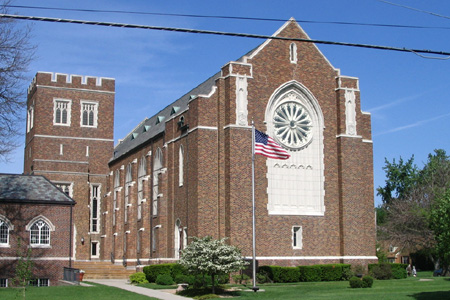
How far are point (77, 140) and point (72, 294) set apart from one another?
108 ft

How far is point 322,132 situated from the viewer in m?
40.6

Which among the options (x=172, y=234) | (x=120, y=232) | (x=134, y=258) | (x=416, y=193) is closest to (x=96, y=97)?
(x=120, y=232)

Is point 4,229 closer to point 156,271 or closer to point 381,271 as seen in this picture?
point 156,271

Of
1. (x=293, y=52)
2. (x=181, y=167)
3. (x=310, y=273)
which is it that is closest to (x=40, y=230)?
(x=181, y=167)

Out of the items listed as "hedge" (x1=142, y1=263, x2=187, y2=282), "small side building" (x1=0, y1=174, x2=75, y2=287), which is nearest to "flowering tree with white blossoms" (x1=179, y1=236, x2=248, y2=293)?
"hedge" (x1=142, y1=263, x2=187, y2=282)

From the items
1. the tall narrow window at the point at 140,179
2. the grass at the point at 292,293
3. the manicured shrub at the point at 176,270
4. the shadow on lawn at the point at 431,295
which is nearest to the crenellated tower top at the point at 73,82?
the tall narrow window at the point at 140,179

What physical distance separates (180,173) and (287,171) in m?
7.09

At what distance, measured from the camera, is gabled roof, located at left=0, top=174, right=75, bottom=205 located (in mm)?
34444

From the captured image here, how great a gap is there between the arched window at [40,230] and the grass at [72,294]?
5.60m

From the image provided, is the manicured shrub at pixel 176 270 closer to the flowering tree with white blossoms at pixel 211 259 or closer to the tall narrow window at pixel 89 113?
the flowering tree with white blossoms at pixel 211 259

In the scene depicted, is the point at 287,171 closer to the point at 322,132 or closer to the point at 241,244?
the point at 322,132

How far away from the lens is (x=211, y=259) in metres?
28.1

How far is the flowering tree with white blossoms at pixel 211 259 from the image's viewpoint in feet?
91.5

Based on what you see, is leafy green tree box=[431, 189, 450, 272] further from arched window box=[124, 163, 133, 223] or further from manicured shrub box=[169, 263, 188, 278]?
arched window box=[124, 163, 133, 223]
